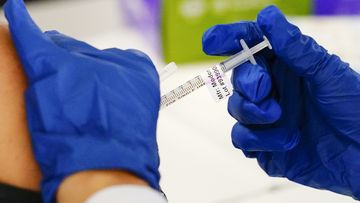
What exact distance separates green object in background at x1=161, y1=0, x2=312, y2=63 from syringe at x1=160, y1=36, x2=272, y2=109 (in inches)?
44.5

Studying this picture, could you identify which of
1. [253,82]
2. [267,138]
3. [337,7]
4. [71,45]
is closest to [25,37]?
[71,45]

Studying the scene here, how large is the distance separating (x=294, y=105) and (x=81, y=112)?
540 millimetres

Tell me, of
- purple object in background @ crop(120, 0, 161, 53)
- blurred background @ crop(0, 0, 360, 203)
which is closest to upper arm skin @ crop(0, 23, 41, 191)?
blurred background @ crop(0, 0, 360, 203)

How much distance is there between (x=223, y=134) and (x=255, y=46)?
2.46ft

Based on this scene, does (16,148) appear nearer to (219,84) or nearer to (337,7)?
(219,84)

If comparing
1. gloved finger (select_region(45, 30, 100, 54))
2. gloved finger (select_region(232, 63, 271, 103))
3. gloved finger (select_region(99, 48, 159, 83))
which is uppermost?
gloved finger (select_region(45, 30, 100, 54))

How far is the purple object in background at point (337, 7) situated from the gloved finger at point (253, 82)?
4.84 ft

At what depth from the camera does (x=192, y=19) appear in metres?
2.14

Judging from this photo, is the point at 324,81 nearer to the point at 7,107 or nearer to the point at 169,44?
the point at 7,107

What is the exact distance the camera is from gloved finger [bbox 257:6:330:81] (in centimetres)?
89

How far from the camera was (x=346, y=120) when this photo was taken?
3.31 ft

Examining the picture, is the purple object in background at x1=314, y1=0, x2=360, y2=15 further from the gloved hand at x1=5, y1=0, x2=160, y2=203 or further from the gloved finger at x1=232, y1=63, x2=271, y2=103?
the gloved hand at x1=5, y1=0, x2=160, y2=203

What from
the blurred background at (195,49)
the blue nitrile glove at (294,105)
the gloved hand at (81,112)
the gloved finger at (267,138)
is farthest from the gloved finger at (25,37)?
the blurred background at (195,49)

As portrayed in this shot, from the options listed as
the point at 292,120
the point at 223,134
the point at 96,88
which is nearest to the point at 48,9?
the point at 223,134
